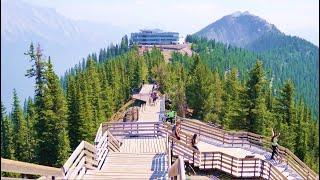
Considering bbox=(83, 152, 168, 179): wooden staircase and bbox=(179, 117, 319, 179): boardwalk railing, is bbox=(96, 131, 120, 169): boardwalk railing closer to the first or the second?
bbox=(83, 152, 168, 179): wooden staircase

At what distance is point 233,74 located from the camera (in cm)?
6800

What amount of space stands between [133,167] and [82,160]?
3214 millimetres

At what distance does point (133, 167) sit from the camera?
18.0 metres

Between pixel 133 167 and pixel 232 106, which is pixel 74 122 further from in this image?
pixel 133 167

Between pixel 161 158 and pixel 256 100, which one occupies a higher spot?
pixel 256 100

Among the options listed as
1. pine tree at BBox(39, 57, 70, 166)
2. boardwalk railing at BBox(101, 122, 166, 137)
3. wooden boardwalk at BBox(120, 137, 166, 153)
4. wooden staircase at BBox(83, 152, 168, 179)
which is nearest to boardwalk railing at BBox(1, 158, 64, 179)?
wooden staircase at BBox(83, 152, 168, 179)

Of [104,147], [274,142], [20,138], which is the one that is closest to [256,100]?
[274,142]

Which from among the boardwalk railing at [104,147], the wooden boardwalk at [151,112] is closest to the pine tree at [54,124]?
the wooden boardwalk at [151,112]

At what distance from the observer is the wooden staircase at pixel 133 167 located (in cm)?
1602

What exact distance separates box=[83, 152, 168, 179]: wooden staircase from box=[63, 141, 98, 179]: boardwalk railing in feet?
1.07

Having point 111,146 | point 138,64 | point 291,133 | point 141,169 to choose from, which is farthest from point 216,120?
point 141,169

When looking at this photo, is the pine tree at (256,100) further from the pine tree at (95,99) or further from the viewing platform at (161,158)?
the pine tree at (95,99)

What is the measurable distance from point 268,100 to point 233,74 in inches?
246

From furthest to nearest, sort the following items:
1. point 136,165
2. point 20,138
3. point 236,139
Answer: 1. point 20,138
2. point 236,139
3. point 136,165
